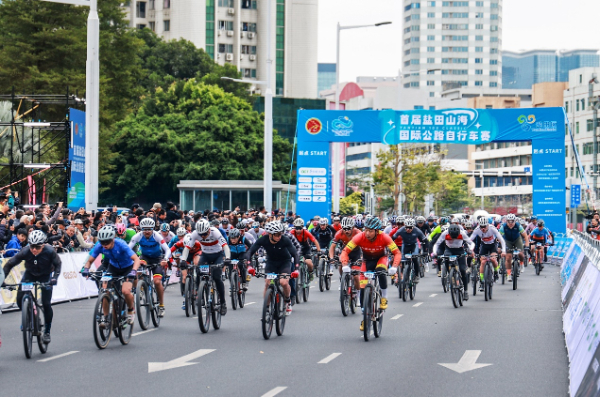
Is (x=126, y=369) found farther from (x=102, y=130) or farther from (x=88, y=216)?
(x=102, y=130)

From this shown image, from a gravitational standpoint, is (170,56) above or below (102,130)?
above

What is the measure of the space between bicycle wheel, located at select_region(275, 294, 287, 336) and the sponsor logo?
2587 centimetres

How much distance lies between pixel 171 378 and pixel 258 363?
1.44 metres

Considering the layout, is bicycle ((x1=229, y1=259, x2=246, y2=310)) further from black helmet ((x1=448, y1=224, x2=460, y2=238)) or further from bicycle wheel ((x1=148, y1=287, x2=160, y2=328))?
black helmet ((x1=448, y1=224, x2=460, y2=238))

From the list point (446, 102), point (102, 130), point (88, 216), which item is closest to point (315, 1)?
point (446, 102)

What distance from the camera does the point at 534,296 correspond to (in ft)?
76.1

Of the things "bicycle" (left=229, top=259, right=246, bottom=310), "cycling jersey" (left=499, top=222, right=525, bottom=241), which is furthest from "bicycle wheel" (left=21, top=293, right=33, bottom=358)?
"cycling jersey" (left=499, top=222, right=525, bottom=241)

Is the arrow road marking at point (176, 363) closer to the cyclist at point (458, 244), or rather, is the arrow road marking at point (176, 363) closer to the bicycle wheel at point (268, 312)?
the bicycle wheel at point (268, 312)

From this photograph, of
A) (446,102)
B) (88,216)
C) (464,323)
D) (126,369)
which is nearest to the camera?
(126,369)

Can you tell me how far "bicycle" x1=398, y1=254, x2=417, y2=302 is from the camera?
21.8 meters

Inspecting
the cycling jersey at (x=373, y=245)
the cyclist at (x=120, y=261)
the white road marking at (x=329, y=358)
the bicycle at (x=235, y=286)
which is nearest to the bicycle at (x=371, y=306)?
the cycling jersey at (x=373, y=245)

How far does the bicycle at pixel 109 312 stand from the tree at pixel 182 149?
54.3 meters

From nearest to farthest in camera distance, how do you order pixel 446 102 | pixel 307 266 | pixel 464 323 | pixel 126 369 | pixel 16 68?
pixel 126 369 < pixel 464 323 < pixel 307 266 < pixel 16 68 < pixel 446 102

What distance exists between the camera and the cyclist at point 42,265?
13.2m
